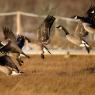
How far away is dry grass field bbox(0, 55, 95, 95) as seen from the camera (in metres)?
12.7

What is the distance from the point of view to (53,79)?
13.6 meters

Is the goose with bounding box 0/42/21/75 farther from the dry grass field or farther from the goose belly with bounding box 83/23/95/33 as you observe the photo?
the goose belly with bounding box 83/23/95/33

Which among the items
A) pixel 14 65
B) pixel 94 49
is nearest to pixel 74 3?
pixel 94 49

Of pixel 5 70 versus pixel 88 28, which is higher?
pixel 88 28

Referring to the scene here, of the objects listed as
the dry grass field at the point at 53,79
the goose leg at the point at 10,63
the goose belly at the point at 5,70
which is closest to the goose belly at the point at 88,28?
the dry grass field at the point at 53,79

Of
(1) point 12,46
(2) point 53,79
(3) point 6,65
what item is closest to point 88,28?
(1) point 12,46

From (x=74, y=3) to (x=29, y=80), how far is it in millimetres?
16187

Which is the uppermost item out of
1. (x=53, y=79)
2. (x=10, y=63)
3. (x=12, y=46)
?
(x=12, y=46)

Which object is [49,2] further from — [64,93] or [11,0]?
[64,93]

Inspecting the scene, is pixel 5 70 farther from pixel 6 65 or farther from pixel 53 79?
pixel 53 79

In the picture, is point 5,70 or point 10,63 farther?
point 10,63

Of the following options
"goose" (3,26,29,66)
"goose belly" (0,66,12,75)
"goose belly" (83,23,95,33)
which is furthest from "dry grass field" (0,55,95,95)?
"goose belly" (83,23,95,33)

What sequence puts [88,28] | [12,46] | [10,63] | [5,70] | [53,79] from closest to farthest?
[53,79], [5,70], [10,63], [12,46], [88,28]

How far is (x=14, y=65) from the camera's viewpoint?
14.3 meters
